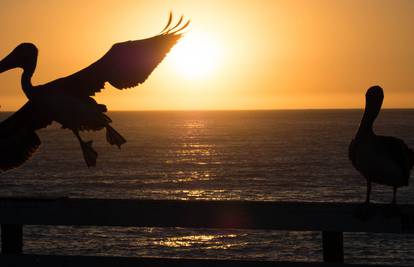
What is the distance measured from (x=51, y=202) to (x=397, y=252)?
2911 centimetres

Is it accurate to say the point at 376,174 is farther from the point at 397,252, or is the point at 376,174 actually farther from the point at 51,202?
the point at 397,252

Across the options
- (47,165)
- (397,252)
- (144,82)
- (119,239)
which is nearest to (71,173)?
(47,165)

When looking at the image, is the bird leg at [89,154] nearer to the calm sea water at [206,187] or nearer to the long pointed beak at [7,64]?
the long pointed beak at [7,64]

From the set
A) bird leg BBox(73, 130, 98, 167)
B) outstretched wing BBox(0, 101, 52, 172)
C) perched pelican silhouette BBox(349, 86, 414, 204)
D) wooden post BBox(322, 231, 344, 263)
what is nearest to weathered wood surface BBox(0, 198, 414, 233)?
wooden post BBox(322, 231, 344, 263)

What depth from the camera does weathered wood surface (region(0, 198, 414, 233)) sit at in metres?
3.85

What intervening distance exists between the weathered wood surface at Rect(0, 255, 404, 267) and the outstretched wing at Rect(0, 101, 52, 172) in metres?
2.40

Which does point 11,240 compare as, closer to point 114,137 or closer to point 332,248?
point 332,248

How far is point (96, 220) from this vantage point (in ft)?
13.9

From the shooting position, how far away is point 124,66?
7391mm

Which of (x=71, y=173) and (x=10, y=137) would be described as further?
(x=71, y=173)

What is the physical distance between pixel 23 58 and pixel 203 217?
11.8ft

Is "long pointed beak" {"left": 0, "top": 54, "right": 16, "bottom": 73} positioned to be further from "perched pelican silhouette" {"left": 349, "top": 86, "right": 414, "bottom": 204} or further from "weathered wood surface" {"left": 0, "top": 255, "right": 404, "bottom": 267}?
"perched pelican silhouette" {"left": 349, "top": 86, "right": 414, "bottom": 204}

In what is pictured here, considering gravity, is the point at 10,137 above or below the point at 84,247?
above

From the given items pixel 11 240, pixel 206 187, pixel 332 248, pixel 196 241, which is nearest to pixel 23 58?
pixel 11 240
